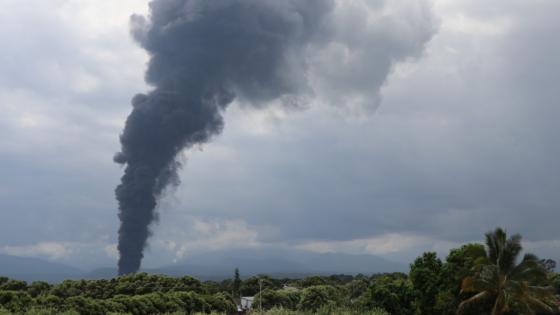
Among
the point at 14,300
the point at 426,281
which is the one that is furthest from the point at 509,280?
the point at 14,300

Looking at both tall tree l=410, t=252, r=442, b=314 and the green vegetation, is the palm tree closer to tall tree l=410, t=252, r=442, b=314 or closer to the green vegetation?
the green vegetation

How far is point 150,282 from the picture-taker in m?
113

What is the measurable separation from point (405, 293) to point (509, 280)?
24414 millimetres

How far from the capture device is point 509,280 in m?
52.6

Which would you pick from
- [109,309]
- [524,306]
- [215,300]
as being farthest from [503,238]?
[215,300]

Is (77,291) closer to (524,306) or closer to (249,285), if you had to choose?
(249,285)

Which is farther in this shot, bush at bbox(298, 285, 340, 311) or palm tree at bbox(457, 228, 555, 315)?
bush at bbox(298, 285, 340, 311)

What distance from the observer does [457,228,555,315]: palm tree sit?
5200 centimetres

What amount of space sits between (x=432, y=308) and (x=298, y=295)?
48835mm

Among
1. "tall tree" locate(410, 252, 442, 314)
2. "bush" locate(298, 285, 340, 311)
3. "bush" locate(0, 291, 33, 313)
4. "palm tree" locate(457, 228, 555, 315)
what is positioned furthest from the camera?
"bush" locate(298, 285, 340, 311)

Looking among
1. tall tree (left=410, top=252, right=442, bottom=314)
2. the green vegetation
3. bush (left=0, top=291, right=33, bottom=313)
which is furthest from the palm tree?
bush (left=0, top=291, right=33, bottom=313)

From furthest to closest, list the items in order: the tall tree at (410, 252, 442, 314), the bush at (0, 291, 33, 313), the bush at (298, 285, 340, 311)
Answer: the bush at (298, 285, 340, 311) < the bush at (0, 291, 33, 313) < the tall tree at (410, 252, 442, 314)

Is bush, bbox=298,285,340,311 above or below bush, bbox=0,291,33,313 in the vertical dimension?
below

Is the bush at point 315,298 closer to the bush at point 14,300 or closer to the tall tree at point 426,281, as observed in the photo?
the tall tree at point 426,281
